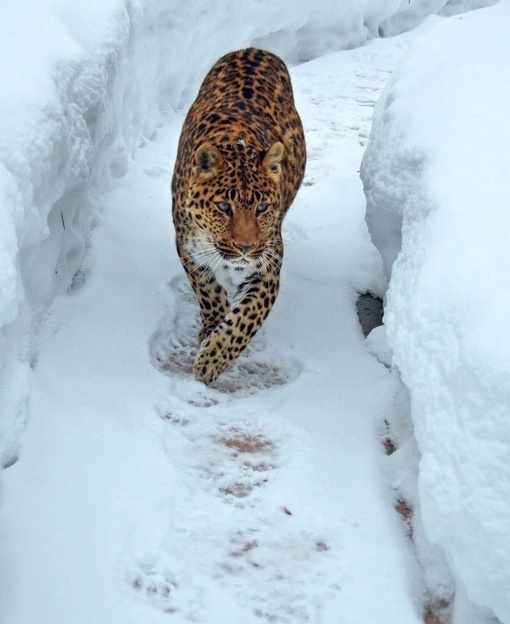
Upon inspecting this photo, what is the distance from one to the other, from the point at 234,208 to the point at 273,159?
353mm

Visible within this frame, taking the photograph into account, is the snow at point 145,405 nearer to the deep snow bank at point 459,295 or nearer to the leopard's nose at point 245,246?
the deep snow bank at point 459,295

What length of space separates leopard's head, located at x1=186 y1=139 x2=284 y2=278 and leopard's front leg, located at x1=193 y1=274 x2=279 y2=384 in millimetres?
154

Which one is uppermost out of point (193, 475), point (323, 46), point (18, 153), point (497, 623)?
point (18, 153)

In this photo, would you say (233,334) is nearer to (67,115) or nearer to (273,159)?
(273,159)

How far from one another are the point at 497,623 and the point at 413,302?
118cm

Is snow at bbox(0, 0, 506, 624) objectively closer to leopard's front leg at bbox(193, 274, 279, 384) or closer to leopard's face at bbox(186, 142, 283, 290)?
leopard's front leg at bbox(193, 274, 279, 384)

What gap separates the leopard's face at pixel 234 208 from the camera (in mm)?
4848

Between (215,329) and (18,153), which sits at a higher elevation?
(18,153)

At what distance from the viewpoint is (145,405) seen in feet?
15.2

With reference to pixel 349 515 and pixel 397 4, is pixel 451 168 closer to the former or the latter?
pixel 349 515

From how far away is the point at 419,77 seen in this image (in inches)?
218

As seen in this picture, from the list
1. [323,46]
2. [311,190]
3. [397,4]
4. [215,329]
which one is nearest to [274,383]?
[215,329]

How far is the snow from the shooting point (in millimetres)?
3598

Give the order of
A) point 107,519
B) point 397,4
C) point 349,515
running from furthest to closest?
point 397,4
point 349,515
point 107,519
